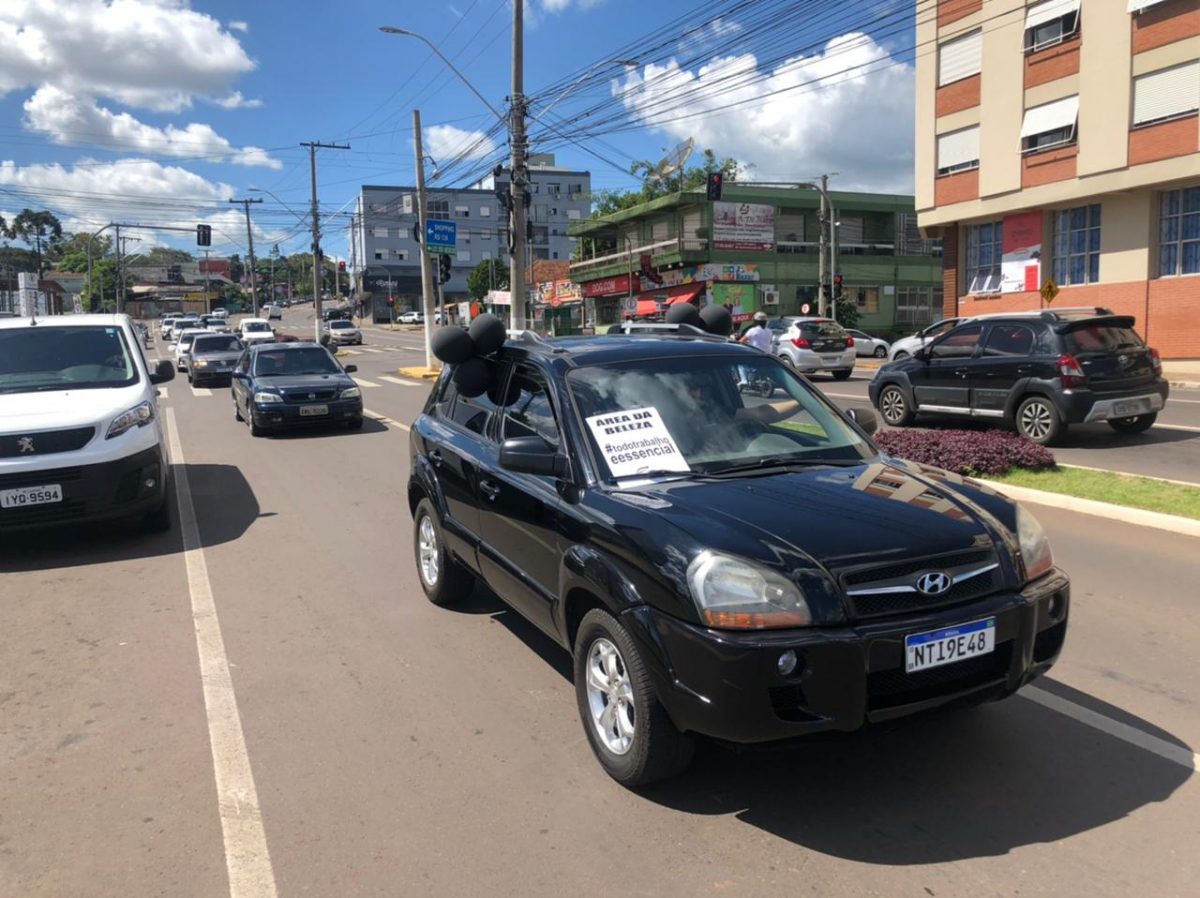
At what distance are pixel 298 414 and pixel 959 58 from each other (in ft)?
88.6

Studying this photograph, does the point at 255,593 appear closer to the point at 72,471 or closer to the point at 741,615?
the point at 72,471

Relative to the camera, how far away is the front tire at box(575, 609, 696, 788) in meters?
3.36

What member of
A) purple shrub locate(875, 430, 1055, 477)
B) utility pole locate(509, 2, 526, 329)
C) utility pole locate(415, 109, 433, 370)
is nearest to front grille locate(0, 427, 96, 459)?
purple shrub locate(875, 430, 1055, 477)

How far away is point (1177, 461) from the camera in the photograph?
10734 millimetres

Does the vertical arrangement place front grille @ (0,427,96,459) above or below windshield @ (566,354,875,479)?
below

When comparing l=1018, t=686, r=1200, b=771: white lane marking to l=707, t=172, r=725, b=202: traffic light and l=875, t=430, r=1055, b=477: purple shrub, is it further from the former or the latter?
l=707, t=172, r=725, b=202: traffic light

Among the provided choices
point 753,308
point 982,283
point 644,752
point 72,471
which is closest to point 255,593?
point 72,471

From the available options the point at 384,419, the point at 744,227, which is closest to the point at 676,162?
the point at 744,227

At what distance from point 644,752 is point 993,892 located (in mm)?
1218

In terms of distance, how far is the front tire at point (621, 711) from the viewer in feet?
11.0

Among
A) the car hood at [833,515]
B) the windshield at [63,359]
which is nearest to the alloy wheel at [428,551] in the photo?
the car hood at [833,515]

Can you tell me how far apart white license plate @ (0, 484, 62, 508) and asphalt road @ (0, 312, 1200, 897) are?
3.38 feet

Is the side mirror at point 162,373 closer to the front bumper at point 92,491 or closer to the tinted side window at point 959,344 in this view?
the front bumper at point 92,491

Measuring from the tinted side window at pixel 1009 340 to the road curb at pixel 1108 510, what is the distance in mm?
3824
